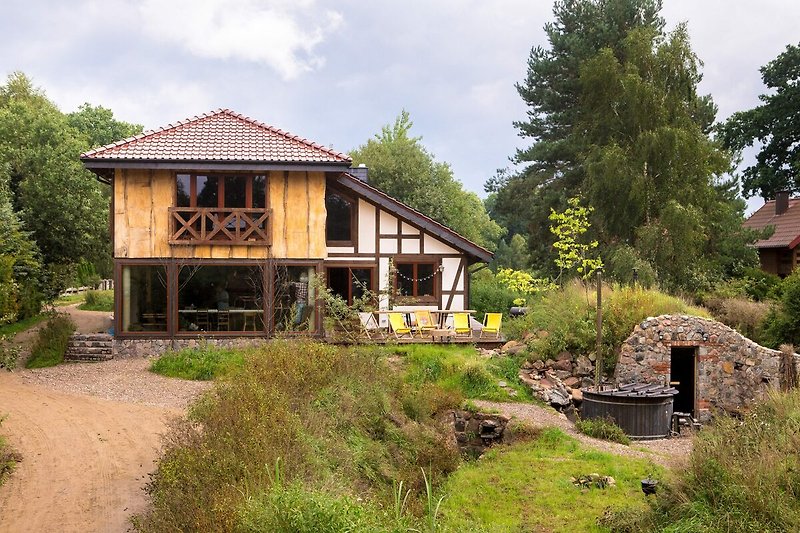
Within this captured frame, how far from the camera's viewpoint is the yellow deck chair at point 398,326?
18375 millimetres

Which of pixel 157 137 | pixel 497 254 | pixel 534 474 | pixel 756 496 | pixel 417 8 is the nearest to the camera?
pixel 756 496

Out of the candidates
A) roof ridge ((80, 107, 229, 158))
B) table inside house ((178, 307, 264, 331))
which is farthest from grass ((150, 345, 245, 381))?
roof ridge ((80, 107, 229, 158))

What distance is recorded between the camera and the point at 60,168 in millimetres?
25594

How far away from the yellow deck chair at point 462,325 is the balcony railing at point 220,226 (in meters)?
5.42

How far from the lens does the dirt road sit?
28.5ft

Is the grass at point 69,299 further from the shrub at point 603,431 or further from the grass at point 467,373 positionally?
the shrub at point 603,431

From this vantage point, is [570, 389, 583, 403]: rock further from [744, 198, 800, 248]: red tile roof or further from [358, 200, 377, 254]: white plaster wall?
[744, 198, 800, 248]: red tile roof

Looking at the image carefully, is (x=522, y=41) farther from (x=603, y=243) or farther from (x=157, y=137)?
(x=157, y=137)

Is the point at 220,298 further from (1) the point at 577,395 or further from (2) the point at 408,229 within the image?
(1) the point at 577,395

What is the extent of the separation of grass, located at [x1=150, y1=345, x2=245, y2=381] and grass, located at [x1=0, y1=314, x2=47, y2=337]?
7075 millimetres

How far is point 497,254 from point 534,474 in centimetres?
4584

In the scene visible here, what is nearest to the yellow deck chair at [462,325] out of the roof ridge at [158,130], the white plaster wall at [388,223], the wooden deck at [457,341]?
the wooden deck at [457,341]

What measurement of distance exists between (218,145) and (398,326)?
22.5 feet

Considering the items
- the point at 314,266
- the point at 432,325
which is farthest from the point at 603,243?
the point at 314,266
